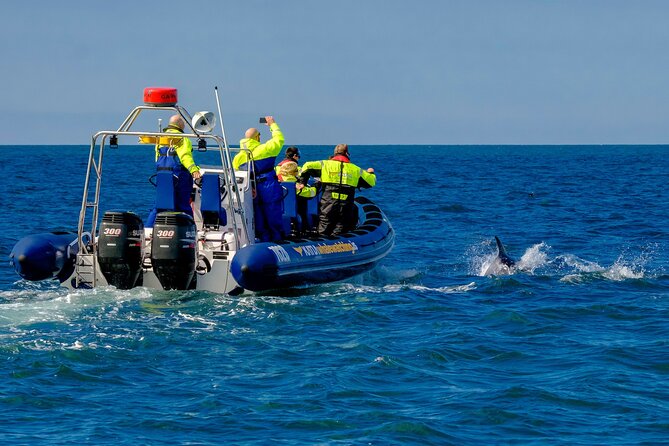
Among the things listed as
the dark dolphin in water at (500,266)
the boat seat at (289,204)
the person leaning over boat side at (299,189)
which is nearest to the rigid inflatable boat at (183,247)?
the boat seat at (289,204)

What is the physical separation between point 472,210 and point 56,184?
69.1 ft

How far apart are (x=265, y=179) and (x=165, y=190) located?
142 centimetres

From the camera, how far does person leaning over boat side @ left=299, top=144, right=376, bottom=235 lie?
47.3ft

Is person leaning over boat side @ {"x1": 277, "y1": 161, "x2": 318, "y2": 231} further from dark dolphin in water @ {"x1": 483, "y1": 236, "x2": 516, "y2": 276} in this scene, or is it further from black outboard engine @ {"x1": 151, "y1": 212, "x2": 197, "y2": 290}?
dark dolphin in water @ {"x1": 483, "y1": 236, "x2": 516, "y2": 276}

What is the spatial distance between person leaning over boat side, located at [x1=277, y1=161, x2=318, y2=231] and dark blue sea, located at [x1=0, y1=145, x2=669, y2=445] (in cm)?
128

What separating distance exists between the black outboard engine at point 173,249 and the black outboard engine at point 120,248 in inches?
10.1

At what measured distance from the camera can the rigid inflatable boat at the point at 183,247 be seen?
12.0 m

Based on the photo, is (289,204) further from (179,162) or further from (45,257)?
(45,257)

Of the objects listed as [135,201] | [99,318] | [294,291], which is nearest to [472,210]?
[135,201]

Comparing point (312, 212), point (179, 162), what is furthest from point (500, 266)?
point (179, 162)

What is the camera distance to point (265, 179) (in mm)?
13414

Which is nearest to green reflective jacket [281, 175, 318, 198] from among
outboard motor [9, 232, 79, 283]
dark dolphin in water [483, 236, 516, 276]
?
dark dolphin in water [483, 236, 516, 276]

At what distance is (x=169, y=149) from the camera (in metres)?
12.7

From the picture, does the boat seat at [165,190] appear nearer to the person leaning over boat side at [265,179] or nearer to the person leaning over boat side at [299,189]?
the person leaning over boat side at [265,179]
